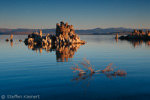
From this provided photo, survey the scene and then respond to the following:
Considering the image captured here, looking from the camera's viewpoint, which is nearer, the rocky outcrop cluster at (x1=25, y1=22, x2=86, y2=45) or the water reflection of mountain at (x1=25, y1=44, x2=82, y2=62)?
the water reflection of mountain at (x1=25, y1=44, x2=82, y2=62)

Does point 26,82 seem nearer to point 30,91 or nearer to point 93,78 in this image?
point 30,91

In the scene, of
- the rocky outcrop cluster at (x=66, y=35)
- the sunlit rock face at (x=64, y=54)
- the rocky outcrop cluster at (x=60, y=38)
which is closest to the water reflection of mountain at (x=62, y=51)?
the sunlit rock face at (x=64, y=54)

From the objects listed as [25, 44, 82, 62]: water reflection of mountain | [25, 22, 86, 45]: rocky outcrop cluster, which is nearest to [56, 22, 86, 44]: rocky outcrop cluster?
[25, 22, 86, 45]: rocky outcrop cluster

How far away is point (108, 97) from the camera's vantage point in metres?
10.3

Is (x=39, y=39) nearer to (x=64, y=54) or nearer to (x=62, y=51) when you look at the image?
(x=62, y=51)

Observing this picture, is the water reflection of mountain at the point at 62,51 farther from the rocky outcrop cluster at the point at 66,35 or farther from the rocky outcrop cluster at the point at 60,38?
the rocky outcrop cluster at the point at 66,35

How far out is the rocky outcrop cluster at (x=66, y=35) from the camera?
84.9 metres

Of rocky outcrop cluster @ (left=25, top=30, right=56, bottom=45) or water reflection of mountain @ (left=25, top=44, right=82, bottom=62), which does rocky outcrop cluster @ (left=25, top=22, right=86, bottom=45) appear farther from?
water reflection of mountain @ (left=25, top=44, right=82, bottom=62)

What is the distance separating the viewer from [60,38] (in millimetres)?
85250

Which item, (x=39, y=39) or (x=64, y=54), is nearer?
(x=64, y=54)

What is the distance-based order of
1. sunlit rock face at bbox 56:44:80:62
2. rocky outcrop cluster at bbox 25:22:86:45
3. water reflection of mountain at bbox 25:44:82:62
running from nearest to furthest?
sunlit rock face at bbox 56:44:80:62
water reflection of mountain at bbox 25:44:82:62
rocky outcrop cluster at bbox 25:22:86:45

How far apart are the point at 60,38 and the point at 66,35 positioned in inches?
224

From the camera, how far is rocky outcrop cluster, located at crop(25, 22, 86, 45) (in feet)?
278

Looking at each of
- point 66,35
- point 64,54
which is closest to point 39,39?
point 66,35
